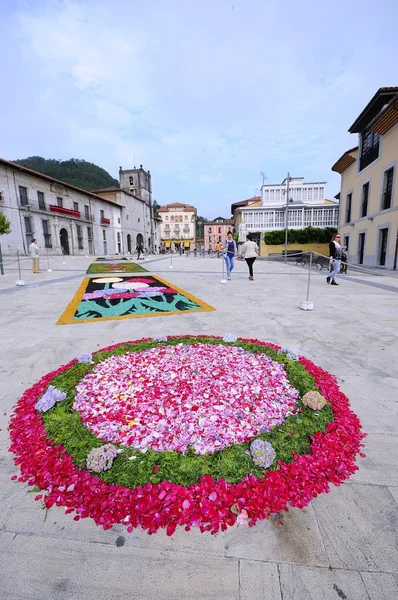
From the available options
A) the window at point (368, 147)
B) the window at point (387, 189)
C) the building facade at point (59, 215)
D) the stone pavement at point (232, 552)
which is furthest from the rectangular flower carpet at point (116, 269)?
the window at point (368, 147)

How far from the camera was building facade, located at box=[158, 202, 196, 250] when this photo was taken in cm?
8331

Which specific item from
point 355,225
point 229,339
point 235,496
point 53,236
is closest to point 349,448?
point 235,496

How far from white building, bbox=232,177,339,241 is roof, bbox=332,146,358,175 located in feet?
62.0

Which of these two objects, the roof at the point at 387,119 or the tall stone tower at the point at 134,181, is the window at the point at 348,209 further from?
the tall stone tower at the point at 134,181

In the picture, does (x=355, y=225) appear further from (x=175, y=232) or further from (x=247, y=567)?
(x=175, y=232)

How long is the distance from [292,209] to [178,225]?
150 feet

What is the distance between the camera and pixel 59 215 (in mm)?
34281

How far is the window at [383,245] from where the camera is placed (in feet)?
54.5

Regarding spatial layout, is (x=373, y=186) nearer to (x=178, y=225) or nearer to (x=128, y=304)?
(x=128, y=304)

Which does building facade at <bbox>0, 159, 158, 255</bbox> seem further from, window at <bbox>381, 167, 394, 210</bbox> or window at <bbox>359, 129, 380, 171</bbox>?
window at <bbox>381, 167, 394, 210</bbox>

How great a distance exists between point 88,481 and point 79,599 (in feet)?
1.91

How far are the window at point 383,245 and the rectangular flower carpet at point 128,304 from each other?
14119 millimetres

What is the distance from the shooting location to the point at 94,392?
266 cm

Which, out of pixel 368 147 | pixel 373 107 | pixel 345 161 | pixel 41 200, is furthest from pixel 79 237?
pixel 373 107
